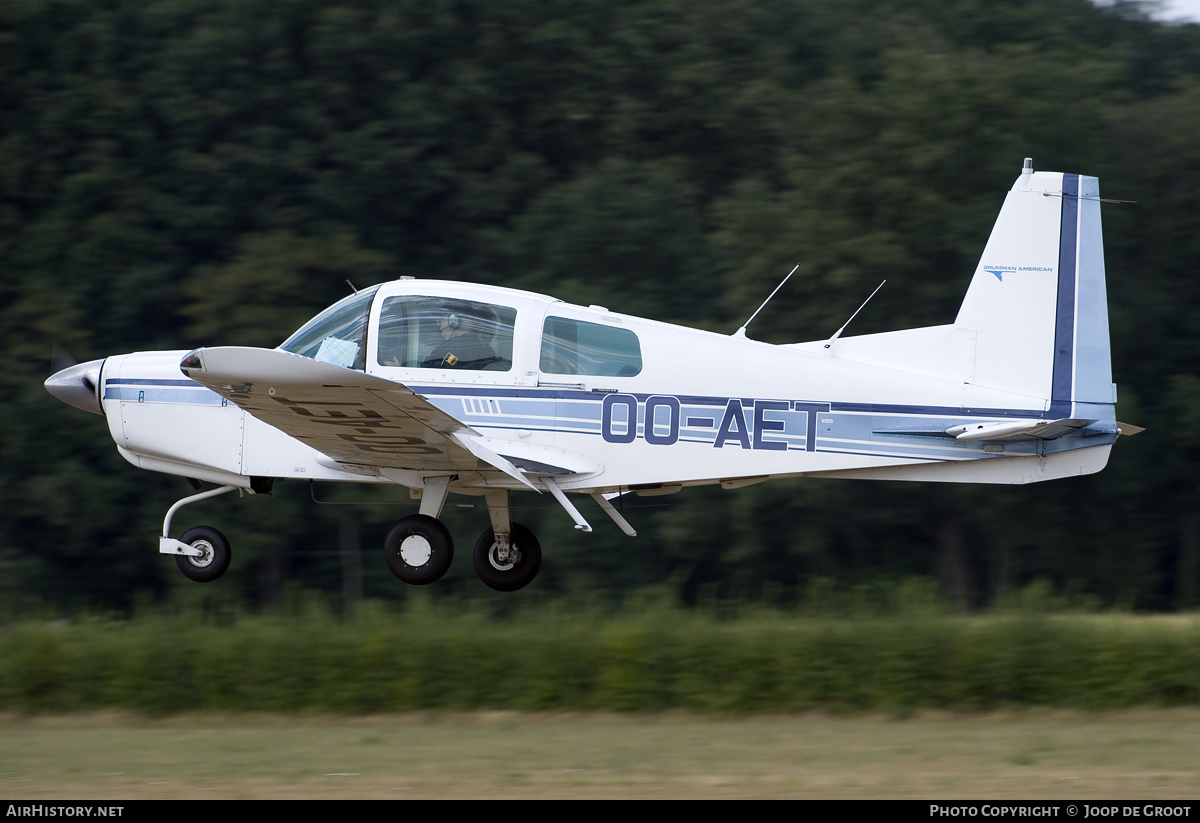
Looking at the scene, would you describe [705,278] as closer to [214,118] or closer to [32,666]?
[214,118]

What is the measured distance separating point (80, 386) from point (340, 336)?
218cm

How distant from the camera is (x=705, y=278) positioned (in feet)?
77.0

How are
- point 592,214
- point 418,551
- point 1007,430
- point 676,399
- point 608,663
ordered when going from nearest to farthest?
1. point 1007,430
2. point 676,399
3. point 418,551
4. point 608,663
5. point 592,214

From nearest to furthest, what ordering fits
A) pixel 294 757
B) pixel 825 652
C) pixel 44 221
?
pixel 294 757 < pixel 825 652 < pixel 44 221

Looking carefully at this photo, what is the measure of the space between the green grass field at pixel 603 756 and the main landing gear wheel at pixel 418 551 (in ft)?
5.52

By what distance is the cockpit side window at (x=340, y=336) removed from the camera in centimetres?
965

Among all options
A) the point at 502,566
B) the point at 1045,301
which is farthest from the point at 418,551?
the point at 1045,301

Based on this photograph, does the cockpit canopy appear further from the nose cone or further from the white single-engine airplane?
the nose cone

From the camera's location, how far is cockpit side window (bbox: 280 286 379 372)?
9.65 metres

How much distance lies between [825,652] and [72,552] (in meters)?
14.4

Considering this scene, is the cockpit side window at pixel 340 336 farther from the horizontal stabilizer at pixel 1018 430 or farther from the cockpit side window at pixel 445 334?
the horizontal stabilizer at pixel 1018 430

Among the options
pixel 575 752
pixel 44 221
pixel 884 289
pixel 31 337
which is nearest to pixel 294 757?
pixel 575 752

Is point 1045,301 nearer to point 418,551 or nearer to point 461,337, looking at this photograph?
point 461,337

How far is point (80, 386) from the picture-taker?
34.0 feet
